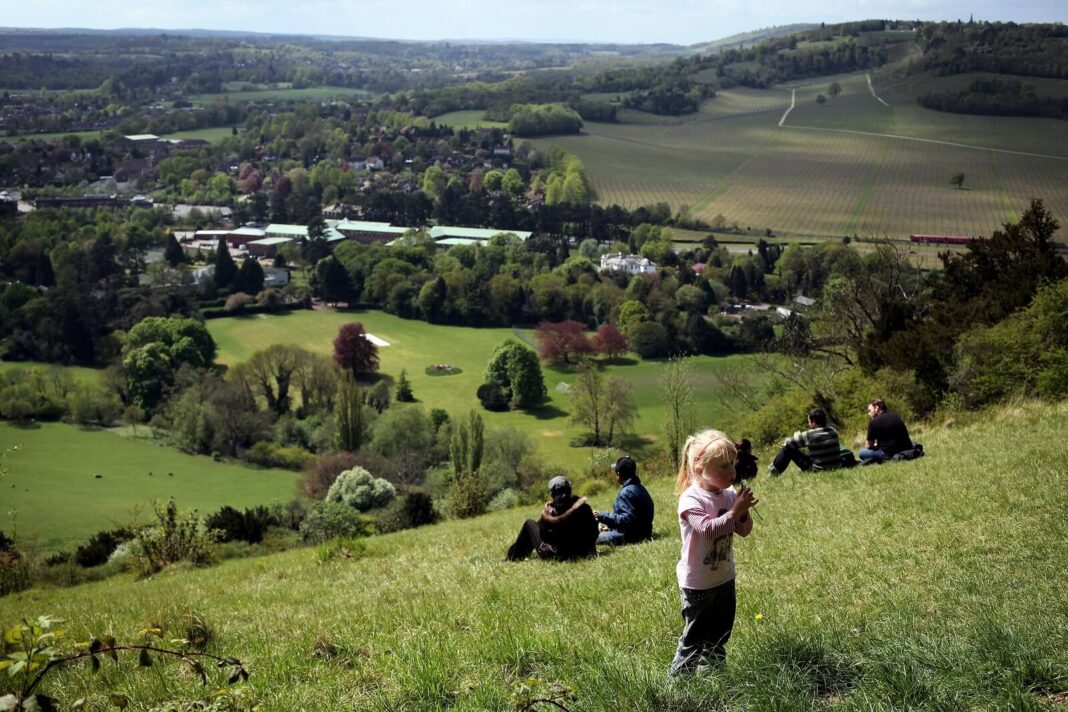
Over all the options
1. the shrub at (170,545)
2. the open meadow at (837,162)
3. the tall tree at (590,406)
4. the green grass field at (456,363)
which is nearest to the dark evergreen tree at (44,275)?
the green grass field at (456,363)

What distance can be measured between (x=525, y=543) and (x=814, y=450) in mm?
5181

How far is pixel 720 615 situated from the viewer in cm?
465

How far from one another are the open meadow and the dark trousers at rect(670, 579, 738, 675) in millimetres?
75162

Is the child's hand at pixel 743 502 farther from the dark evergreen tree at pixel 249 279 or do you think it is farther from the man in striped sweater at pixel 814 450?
the dark evergreen tree at pixel 249 279

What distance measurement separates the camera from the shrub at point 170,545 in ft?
48.1

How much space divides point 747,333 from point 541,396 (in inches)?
581

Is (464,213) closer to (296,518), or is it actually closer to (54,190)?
(54,190)

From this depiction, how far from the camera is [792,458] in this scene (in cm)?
1247

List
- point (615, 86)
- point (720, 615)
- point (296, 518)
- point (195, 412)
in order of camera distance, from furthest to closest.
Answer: point (615, 86)
point (195, 412)
point (296, 518)
point (720, 615)

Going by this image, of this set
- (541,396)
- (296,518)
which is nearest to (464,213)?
(541,396)

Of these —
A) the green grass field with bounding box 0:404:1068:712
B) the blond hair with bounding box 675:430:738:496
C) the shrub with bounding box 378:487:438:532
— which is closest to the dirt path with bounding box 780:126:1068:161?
the shrub with bounding box 378:487:438:532

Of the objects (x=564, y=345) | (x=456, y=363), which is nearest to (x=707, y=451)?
(x=564, y=345)

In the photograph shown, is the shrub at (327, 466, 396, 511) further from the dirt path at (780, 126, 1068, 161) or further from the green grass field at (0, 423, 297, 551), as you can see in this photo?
the dirt path at (780, 126, 1068, 161)

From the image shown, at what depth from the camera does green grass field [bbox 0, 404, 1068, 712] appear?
4195 mm
